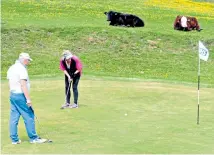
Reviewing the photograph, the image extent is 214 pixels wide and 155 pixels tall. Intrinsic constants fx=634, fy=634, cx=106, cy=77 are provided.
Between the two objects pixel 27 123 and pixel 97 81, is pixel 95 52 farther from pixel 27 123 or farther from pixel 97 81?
pixel 27 123

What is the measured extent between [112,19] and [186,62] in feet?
18.5

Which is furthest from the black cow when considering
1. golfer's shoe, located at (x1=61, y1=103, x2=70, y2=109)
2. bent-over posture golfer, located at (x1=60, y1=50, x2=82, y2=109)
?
golfer's shoe, located at (x1=61, y1=103, x2=70, y2=109)

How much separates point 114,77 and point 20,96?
11.0 meters

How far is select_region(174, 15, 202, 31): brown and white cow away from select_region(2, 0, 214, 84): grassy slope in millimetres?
550

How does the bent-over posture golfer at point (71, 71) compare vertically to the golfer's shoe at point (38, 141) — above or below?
above

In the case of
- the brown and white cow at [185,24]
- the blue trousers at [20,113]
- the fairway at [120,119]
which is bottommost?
the fairway at [120,119]

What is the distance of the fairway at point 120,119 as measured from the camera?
1190 centimetres

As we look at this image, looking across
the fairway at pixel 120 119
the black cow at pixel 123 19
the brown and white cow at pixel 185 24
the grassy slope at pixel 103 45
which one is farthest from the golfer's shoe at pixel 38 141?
the brown and white cow at pixel 185 24

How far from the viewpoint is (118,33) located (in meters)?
32.0

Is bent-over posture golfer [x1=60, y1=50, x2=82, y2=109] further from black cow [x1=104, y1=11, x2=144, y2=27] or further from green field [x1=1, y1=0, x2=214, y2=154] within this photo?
black cow [x1=104, y1=11, x2=144, y2=27]

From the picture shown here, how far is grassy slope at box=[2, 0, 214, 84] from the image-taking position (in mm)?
27891

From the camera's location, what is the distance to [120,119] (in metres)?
14.9

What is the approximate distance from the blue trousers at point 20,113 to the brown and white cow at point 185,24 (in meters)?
22.6

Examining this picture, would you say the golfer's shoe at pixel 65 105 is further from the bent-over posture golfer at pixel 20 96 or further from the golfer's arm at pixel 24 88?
the golfer's arm at pixel 24 88
